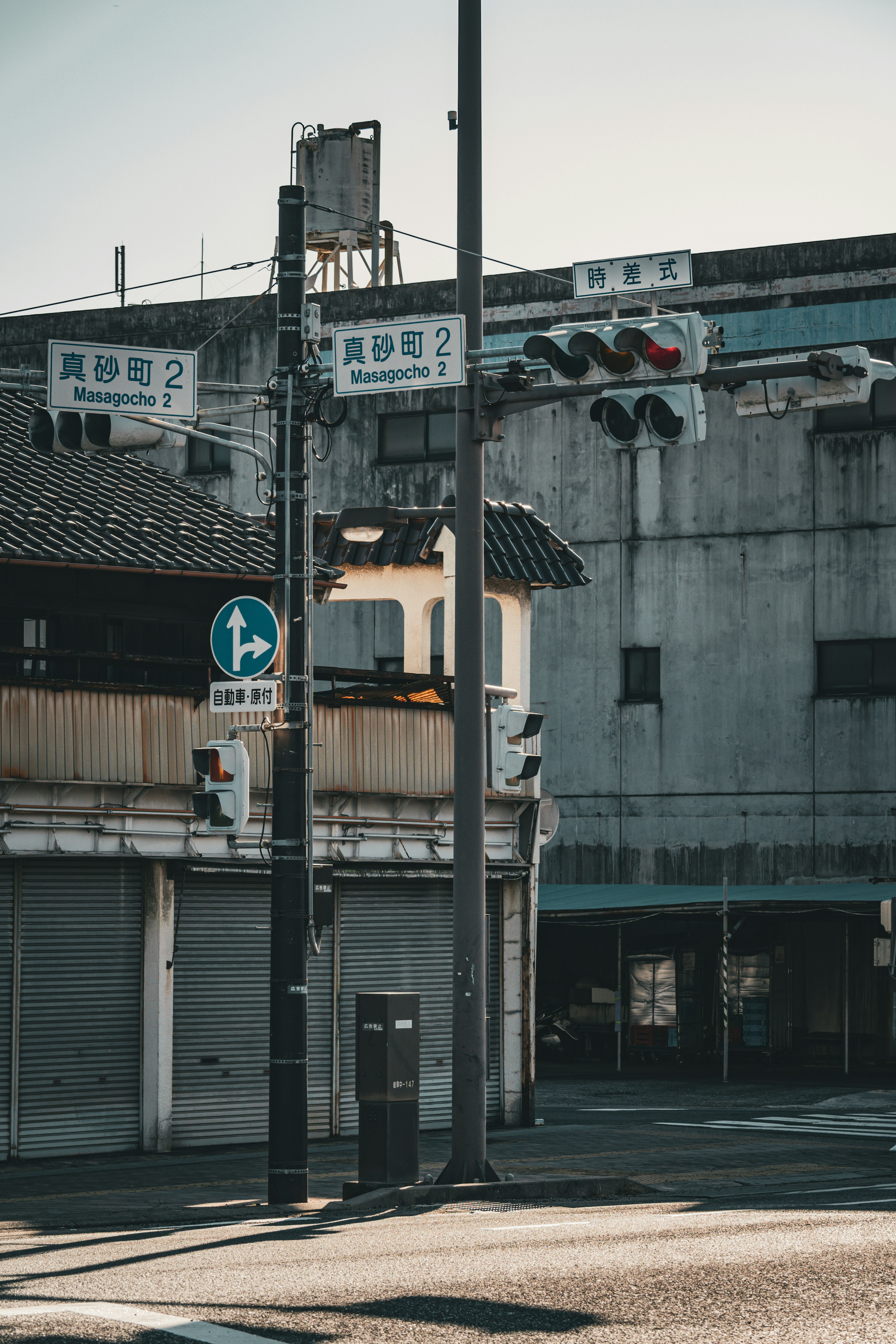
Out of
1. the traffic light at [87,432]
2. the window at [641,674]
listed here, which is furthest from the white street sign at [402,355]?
the window at [641,674]

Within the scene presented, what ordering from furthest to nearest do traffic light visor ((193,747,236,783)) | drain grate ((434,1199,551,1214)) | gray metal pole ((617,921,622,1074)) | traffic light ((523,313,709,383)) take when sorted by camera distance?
gray metal pole ((617,921,622,1074)) → traffic light visor ((193,747,236,783)) → drain grate ((434,1199,551,1214)) → traffic light ((523,313,709,383))

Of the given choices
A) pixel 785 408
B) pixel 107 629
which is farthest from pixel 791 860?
pixel 785 408

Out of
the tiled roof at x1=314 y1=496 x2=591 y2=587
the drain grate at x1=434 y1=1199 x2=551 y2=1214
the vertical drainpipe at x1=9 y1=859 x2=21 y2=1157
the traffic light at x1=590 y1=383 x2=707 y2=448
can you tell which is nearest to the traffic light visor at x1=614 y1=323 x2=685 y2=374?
the traffic light at x1=590 y1=383 x2=707 y2=448

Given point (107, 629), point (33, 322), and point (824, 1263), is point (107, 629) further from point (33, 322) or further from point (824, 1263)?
point (33, 322)

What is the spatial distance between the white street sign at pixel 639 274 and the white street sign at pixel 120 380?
10.3ft

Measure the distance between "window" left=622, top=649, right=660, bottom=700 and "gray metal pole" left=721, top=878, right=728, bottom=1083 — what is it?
4.59 m

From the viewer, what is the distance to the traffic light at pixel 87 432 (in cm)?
1382

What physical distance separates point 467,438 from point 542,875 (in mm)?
21516

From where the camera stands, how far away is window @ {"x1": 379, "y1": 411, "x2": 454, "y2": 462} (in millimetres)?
37062

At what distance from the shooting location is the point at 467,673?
1542cm

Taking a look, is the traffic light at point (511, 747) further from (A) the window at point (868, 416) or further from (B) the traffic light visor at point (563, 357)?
(A) the window at point (868, 416)

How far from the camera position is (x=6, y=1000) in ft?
60.5

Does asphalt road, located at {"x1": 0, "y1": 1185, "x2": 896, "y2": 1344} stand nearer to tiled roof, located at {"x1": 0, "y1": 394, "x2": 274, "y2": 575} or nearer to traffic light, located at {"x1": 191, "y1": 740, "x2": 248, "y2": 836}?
traffic light, located at {"x1": 191, "y1": 740, "x2": 248, "y2": 836}

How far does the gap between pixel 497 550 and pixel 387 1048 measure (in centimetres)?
987
